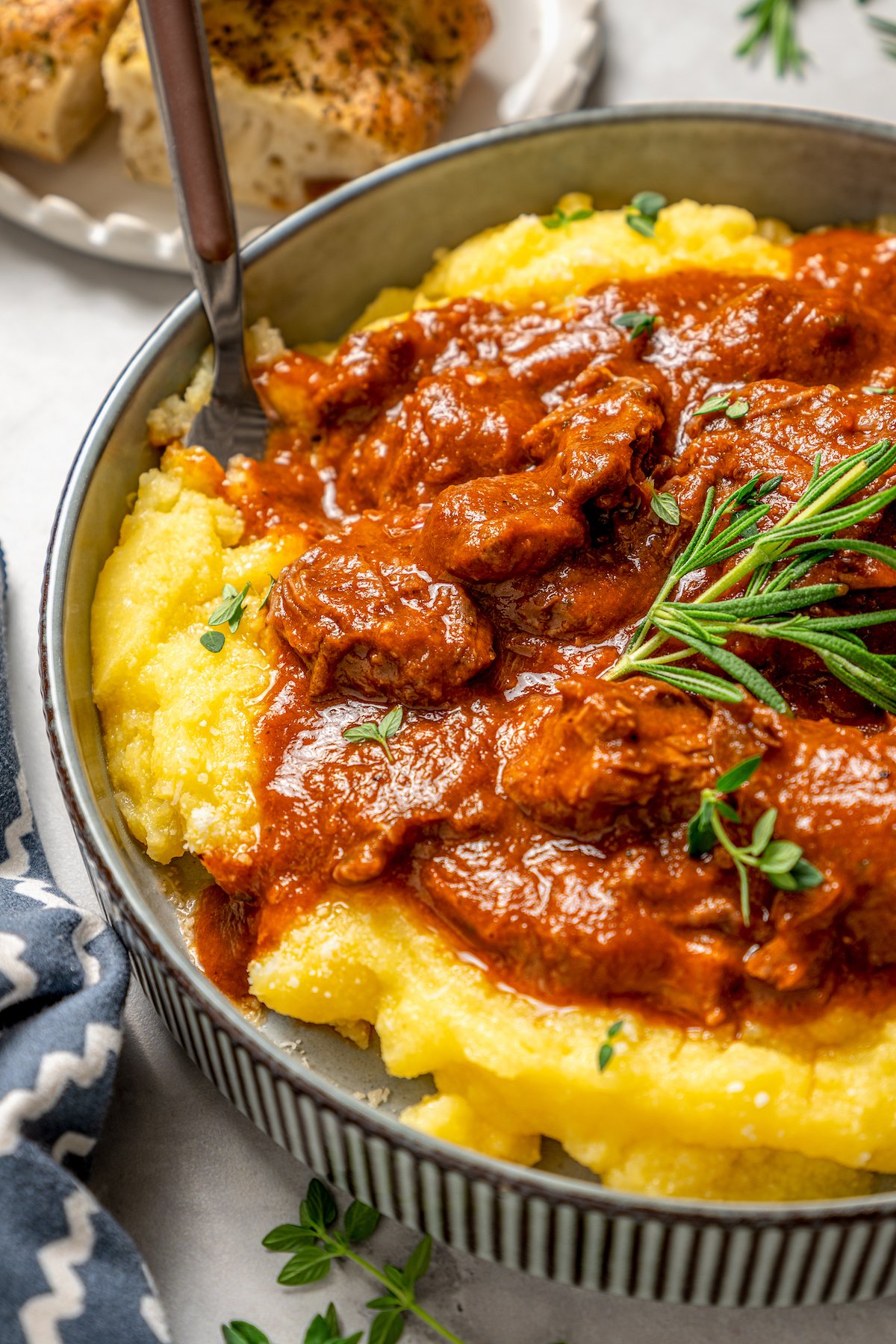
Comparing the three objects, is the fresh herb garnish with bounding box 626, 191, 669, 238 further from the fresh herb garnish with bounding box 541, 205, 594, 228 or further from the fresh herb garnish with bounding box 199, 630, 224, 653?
the fresh herb garnish with bounding box 199, 630, 224, 653

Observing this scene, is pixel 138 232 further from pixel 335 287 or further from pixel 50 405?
pixel 335 287

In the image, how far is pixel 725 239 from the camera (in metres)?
5.28

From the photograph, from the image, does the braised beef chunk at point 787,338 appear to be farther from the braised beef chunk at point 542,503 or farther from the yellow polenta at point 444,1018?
the yellow polenta at point 444,1018

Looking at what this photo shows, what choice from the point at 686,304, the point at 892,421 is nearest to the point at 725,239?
the point at 686,304

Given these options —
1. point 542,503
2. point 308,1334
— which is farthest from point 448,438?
point 308,1334

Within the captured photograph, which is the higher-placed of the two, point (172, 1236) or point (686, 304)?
point (686, 304)

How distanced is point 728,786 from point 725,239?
2615 mm

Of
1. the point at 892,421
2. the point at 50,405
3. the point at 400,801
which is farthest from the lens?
the point at 50,405

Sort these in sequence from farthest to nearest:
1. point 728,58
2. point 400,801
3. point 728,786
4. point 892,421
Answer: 1. point 728,58
2. point 892,421
3. point 400,801
4. point 728,786

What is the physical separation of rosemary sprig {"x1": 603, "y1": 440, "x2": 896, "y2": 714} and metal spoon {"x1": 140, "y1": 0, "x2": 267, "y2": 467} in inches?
72.5

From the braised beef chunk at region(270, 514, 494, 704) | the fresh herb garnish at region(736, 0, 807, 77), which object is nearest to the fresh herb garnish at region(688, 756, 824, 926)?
the braised beef chunk at region(270, 514, 494, 704)

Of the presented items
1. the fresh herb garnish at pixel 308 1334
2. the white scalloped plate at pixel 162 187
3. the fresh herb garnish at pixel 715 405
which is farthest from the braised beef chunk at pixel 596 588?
the white scalloped plate at pixel 162 187

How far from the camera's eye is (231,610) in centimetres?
442

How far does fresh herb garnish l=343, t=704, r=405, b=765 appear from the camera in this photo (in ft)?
13.3
